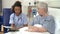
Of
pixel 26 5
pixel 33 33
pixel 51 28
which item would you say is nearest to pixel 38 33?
pixel 33 33

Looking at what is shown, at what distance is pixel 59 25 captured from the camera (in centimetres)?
161

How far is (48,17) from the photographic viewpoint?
5.20 ft

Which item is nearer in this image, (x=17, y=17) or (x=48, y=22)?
(x=48, y=22)

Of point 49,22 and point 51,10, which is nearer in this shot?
point 49,22

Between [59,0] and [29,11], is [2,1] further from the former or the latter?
[59,0]

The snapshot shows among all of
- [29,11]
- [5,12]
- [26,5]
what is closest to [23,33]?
[5,12]

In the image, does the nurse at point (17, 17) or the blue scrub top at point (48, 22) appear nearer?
the blue scrub top at point (48, 22)

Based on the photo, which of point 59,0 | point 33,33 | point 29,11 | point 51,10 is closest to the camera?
point 33,33

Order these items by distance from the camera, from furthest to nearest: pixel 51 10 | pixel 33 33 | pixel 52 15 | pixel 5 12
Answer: pixel 5 12 → pixel 51 10 → pixel 52 15 → pixel 33 33

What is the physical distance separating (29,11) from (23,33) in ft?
8.40

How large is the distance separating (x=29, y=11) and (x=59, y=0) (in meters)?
1.89

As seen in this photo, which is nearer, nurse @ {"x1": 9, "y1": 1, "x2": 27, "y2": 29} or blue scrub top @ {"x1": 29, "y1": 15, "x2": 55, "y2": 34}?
blue scrub top @ {"x1": 29, "y1": 15, "x2": 55, "y2": 34}

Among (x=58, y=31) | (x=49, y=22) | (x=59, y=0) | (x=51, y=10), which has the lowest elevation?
(x=58, y=31)

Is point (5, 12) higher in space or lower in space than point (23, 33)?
higher
